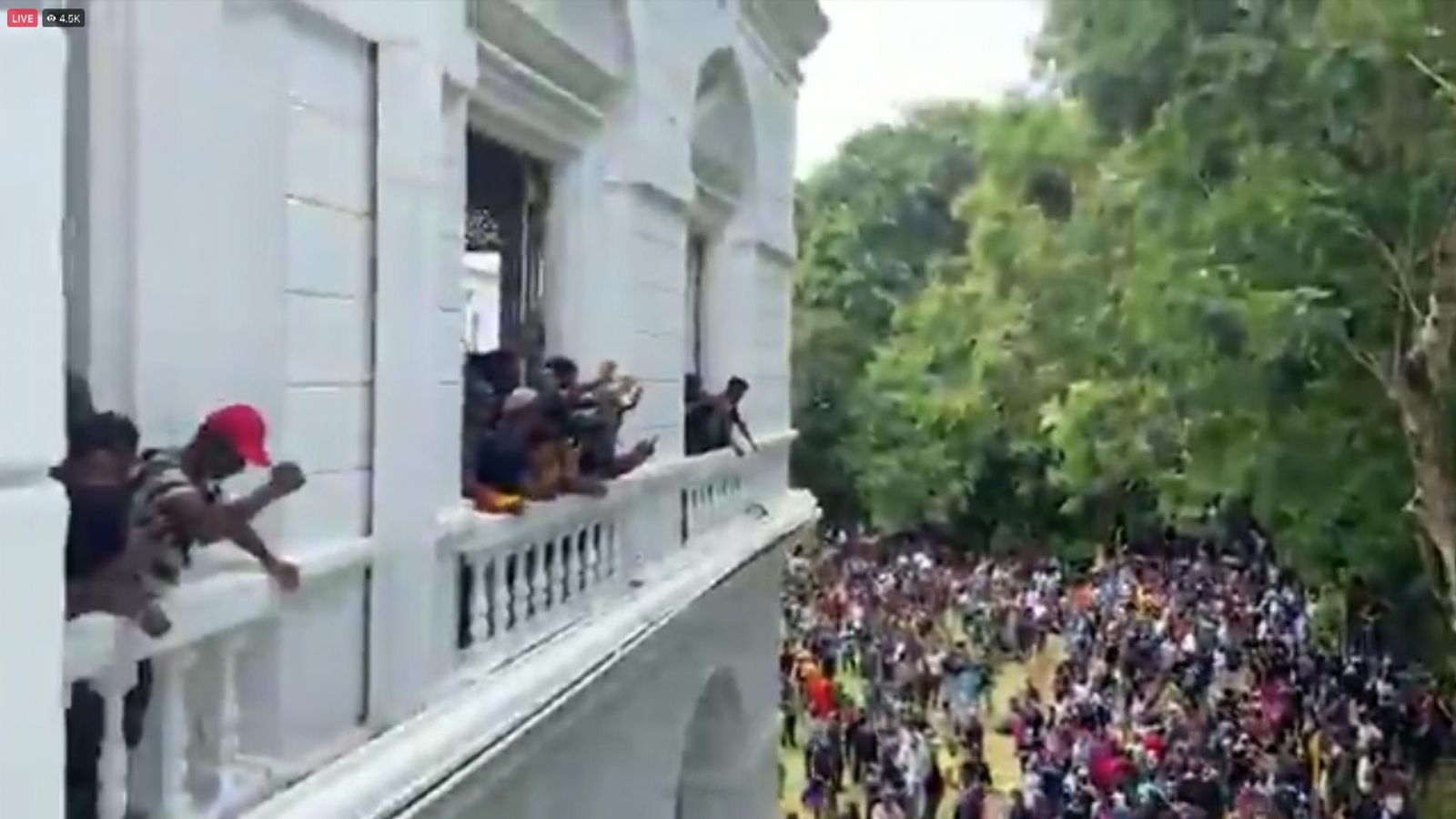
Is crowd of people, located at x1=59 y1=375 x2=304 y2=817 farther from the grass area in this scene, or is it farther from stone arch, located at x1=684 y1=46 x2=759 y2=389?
the grass area

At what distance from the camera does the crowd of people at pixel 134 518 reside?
364 cm

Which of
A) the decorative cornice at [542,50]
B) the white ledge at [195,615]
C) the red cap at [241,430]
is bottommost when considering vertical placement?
the white ledge at [195,615]

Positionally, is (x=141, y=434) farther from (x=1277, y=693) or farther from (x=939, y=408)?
(x=939, y=408)

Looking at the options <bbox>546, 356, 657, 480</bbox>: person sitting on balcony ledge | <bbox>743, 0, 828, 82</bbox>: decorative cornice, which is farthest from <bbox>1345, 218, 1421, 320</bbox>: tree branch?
<bbox>546, 356, 657, 480</bbox>: person sitting on balcony ledge

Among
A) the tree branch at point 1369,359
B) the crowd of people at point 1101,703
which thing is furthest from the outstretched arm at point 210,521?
the tree branch at point 1369,359

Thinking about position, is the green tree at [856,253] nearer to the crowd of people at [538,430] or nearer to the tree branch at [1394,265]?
the tree branch at [1394,265]

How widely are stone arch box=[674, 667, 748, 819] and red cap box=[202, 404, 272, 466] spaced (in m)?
9.76

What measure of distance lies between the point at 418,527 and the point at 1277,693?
16.5 m

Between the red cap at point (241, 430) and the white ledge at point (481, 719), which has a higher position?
the red cap at point (241, 430)

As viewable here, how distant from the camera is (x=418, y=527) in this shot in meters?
6.20

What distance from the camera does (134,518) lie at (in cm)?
374

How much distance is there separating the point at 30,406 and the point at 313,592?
2.63m

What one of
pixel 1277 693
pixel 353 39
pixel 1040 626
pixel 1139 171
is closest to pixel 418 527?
pixel 353 39

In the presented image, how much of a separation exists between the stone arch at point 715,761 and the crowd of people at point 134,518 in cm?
972
